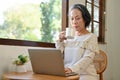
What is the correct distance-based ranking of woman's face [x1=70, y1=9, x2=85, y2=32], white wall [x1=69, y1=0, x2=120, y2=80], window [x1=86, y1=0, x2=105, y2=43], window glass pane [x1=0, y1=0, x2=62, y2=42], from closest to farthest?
woman's face [x1=70, y1=9, x2=85, y2=32], window glass pane [x1=0, y1=0, x2=62, y2=42], window [x1=86, y1=0, x2=105, y2=43], white wall [x1=69, y1=0, x2=120, y2=80]

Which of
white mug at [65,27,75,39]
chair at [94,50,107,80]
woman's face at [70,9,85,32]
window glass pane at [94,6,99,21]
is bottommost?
chair at [94,50,107,80]

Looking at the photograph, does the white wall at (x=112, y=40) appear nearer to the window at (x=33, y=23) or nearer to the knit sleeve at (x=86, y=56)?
the window at (x=33, y=23)

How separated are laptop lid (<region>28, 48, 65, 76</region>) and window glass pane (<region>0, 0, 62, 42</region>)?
1.84ft

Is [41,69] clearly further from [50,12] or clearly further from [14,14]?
[50,12]

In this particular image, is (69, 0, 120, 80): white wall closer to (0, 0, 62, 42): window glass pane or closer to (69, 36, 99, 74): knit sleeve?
(0, 0, 62, 42): window glass pane

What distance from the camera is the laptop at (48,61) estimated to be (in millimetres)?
1575

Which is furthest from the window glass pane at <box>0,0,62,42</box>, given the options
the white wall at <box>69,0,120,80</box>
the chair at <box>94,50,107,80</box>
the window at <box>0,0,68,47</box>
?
the white wall at <box>69,0,120,80</box>

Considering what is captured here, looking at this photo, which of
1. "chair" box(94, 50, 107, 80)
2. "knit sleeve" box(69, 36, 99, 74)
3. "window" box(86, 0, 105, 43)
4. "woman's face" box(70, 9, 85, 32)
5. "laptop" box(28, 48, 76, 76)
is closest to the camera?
"laptop" box(28, 48, 76, 76)


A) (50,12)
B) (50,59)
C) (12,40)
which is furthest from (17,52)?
(50,12)

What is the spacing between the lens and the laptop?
1.58m

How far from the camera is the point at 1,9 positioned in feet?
7.08

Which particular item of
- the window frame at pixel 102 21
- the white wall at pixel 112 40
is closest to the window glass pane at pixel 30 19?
the window frame at pixel 102 21

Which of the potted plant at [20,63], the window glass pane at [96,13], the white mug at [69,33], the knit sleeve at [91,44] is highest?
the window glass pane at [96,13]

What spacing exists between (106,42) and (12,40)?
2136mm
